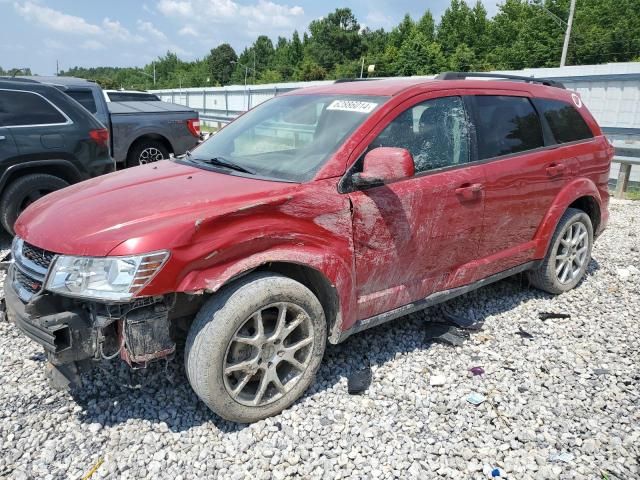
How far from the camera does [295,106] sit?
3871 millimetres

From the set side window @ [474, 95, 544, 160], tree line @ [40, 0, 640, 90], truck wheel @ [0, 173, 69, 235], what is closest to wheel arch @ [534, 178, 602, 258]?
side window @ [474, 95, 544, 160]

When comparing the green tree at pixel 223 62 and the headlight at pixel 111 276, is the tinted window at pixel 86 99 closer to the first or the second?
the headlight at pixel 111 276

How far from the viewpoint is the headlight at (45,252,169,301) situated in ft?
7.98

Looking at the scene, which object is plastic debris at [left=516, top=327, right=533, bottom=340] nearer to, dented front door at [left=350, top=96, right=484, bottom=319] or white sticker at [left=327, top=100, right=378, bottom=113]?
dented front door at [left=350, top=96, right=484, bottom=319]

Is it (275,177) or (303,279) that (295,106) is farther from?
(303,279)

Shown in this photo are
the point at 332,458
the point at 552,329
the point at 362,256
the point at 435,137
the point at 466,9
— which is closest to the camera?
the point at 332,458

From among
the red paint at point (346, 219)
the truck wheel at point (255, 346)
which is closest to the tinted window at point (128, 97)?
A: the red paint at point (346, 219)

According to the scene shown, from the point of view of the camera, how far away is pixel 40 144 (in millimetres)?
6008

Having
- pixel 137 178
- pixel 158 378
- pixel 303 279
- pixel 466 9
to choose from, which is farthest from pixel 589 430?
pixel 466 9

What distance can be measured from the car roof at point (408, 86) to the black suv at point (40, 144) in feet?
11.3

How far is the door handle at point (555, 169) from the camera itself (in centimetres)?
426

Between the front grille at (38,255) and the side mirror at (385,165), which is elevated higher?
the side mirror at (385,165)

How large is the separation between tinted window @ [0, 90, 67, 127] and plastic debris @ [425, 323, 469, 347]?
16.9 ft

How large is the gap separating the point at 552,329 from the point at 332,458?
2.40 metres
